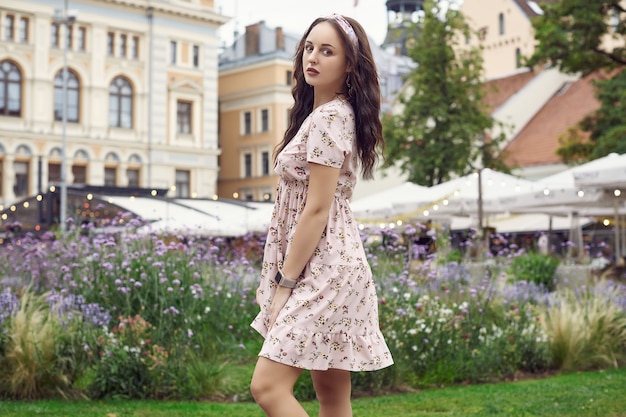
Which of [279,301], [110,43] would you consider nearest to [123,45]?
[110,43]

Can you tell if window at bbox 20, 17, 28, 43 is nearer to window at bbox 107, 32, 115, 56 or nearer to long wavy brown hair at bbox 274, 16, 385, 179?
window at bbox 107, 32, 115, 56

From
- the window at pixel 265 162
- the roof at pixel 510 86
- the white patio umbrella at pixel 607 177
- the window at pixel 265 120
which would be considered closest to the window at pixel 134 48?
the window at pixel 265 120

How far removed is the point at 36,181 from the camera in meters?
49.7

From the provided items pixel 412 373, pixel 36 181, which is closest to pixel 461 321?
pixel 412 373

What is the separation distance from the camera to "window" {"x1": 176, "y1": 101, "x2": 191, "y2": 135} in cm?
5588

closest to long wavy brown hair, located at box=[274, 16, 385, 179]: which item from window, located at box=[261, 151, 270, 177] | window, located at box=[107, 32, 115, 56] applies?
window, located at box=[107, 32, 115, 56]

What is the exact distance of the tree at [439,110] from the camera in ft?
101

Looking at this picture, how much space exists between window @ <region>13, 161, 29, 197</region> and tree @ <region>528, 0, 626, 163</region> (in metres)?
31.4

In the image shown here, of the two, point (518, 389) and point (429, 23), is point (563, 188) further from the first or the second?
point (429, 23)

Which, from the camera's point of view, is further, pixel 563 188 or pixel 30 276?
pixel 563 188

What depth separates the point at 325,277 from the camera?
3.80 m

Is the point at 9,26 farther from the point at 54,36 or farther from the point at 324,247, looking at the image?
the point at 324,247

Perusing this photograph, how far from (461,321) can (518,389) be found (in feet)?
3.34

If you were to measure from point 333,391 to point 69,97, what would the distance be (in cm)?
4952
